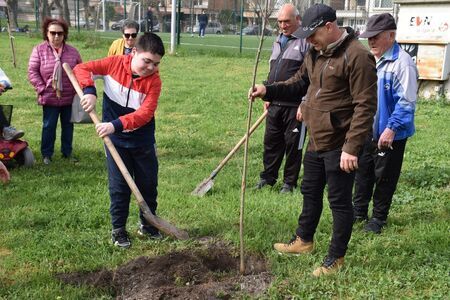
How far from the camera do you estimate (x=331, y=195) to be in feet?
11.0

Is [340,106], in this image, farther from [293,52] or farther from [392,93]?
[293,52]

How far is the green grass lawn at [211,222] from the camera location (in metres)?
3.35

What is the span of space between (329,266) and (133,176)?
1.64 meters

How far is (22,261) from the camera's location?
3635 millimetres

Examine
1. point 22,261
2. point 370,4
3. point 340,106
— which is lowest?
point 22,261

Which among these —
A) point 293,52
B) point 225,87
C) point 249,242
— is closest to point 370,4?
point 225,87

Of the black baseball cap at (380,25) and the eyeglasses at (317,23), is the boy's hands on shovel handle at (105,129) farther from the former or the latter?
the black baseball cap at (380,25)

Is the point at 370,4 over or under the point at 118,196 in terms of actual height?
over

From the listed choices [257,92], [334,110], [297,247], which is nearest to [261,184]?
[297,247]

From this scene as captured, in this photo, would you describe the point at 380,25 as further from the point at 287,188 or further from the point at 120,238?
the point at 120,238

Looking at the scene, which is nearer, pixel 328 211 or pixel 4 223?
pixel 4 223

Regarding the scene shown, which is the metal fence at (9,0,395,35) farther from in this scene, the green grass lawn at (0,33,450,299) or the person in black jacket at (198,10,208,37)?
the green grass lawn at (0,33,450,299)

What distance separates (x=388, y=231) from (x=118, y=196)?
7.36ft

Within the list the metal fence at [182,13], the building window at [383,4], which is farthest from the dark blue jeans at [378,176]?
the metal fence at [182,13]
